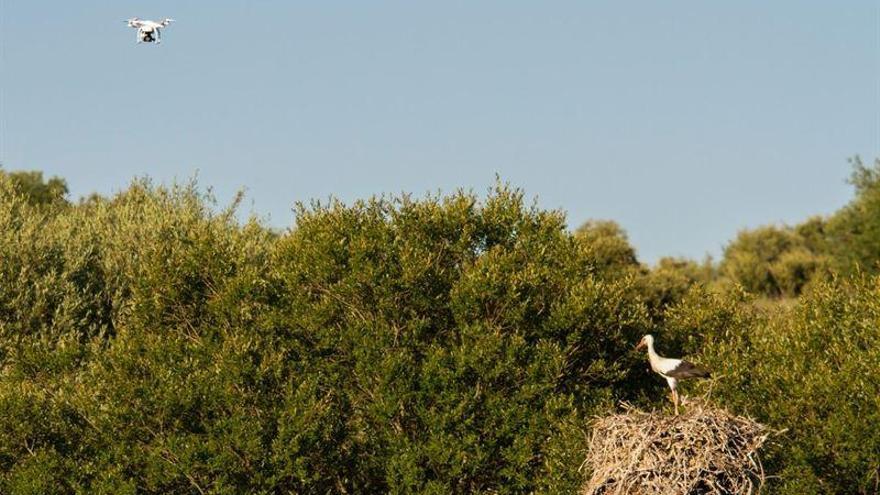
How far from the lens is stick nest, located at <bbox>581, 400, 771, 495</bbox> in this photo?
1163 inches

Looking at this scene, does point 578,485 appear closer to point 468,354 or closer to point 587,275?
point 468,354

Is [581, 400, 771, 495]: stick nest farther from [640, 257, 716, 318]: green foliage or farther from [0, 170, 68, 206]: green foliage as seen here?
[0, 170, 68, 206]: green foliage

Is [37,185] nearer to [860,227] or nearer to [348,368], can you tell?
[860,227]

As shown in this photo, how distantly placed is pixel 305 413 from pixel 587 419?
25.2 feet

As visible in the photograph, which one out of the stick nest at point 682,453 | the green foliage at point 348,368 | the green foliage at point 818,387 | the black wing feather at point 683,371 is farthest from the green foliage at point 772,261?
the stick nest at point 682,453

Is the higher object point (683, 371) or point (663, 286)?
point (663, 286)

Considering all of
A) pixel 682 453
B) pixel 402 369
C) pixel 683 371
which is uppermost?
pixel 402 369

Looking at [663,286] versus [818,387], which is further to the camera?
[663,286]

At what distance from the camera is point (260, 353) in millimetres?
42062

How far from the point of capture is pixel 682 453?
29.6 metres

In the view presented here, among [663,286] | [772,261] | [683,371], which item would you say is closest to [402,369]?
[683,371]

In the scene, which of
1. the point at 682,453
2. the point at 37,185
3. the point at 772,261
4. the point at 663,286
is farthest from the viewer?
the point at 772,261

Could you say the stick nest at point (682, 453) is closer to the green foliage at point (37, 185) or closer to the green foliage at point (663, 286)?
the green foliage at point (663, 286)

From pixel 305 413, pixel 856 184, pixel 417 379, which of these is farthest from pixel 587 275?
pixel 856 184
